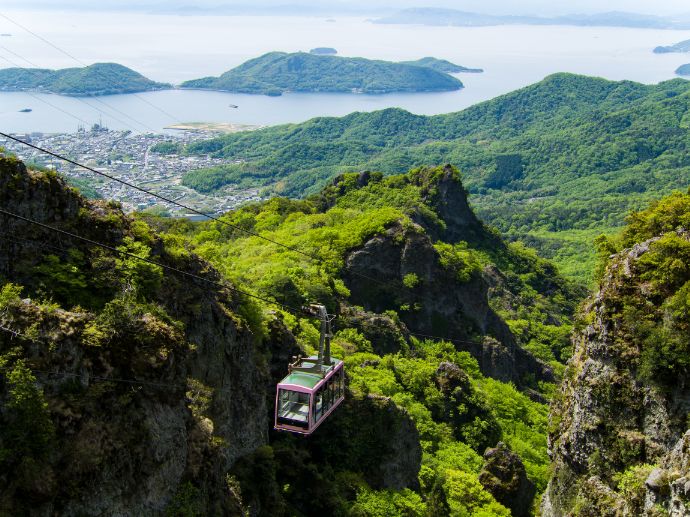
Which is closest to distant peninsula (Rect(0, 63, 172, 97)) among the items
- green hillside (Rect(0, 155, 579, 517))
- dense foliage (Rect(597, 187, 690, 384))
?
green hillside (Rect(0, 155, 579, 517))

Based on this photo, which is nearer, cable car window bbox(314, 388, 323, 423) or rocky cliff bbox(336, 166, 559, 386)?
cable car window bbox(314, 388, 323, 423)

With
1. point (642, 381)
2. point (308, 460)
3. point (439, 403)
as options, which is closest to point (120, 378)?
point (308, 460)

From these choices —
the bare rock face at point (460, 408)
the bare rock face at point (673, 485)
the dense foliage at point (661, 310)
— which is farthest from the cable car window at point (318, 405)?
the bare rock face at point (460, 408)

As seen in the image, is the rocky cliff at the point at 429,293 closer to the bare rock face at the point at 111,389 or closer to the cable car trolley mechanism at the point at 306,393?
the cable car trolley mechanism at the point at 306,393

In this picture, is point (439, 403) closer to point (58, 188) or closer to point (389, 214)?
point (389, 214)

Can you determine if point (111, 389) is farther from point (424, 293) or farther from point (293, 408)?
point (424, 293)

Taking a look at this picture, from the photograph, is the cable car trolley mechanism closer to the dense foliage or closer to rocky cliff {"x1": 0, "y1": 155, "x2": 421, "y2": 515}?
rocky cliff {"x1": 0, "y1": 155, "x2": 421, "y2": 515}

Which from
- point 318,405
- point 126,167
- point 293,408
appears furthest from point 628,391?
point 126,167
